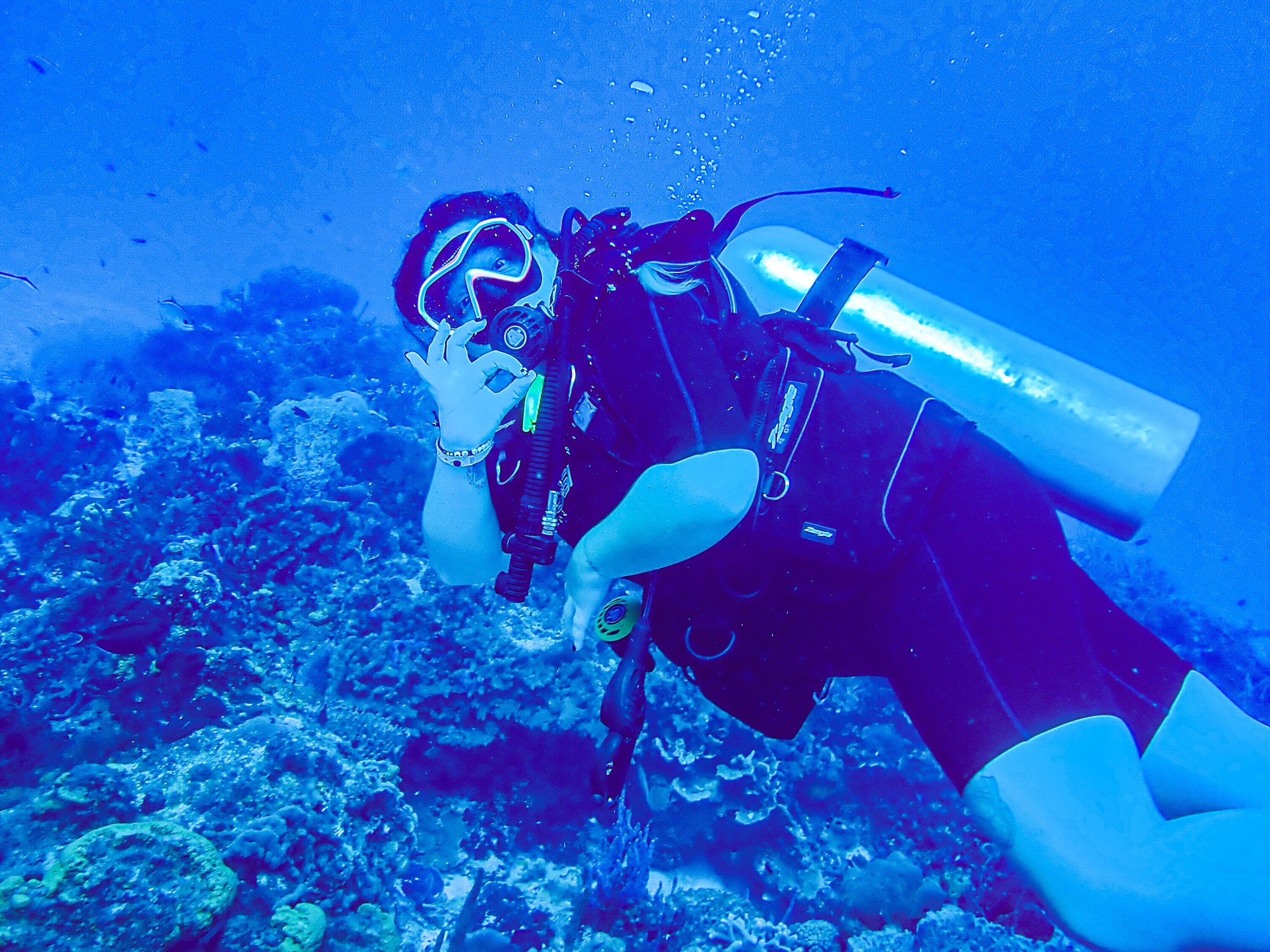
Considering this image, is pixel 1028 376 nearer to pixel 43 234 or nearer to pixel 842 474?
pixel 842 474

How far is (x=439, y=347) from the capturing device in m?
2.43

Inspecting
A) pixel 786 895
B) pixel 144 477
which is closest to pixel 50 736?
pixel 144 477

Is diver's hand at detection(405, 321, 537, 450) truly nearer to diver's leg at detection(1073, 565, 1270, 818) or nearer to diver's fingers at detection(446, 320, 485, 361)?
diver's fingers at detection(446, 320, 485, 361)

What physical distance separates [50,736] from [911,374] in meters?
6.36

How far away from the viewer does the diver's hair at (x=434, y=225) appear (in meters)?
2.62

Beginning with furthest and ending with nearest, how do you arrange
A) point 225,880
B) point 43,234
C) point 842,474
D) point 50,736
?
point 43,234
point 50,736
point 225,880
point 842,474

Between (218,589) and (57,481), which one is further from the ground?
(218,589)

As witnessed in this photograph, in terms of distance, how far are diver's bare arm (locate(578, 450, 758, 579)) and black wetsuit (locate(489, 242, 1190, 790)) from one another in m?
0.08

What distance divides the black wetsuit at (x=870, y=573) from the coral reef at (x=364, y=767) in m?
2.49

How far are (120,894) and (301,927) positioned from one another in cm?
85

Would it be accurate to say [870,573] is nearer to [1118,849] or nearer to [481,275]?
[1118,849]

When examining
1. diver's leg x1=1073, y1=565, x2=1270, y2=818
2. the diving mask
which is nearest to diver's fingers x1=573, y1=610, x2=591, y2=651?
the diving mask

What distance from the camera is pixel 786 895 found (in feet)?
14.6

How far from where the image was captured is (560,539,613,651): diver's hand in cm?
197
